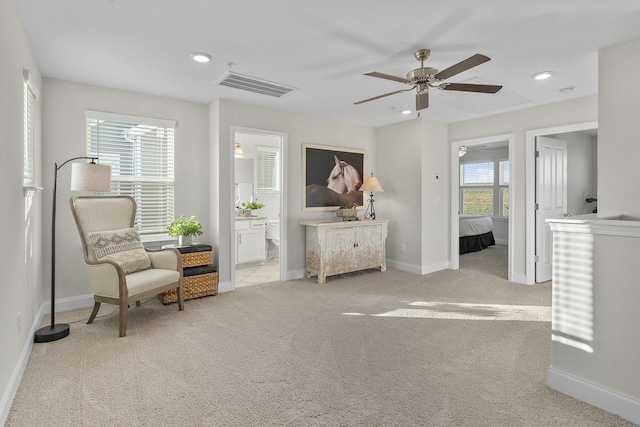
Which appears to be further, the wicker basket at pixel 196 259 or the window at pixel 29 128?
the wicker basket at pixel 196 259

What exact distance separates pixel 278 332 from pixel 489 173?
25.0ft

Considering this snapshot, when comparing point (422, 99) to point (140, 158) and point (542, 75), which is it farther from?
point (140, 158)

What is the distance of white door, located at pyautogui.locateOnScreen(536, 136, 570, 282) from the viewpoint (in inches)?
187

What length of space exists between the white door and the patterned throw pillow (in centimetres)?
495

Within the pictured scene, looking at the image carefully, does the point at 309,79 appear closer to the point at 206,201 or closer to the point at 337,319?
the point at 206,201

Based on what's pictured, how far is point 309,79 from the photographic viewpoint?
3623 millimetres

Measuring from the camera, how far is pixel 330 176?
18.0 ft

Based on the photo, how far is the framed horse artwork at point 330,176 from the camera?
5238mm

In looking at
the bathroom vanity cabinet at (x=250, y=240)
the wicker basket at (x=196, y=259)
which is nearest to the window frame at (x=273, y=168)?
the bathroom vanity cabinet at (x=250, y=240)

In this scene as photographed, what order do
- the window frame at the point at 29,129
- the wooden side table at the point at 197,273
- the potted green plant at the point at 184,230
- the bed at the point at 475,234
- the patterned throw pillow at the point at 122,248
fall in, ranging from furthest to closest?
1. the bed at the point at 475,234
2. the potted green plant at the point at 184,230
3. the wooden side table at the point at 197,273
4. the patterned throw pillow at the point at 122,248
5. the window frame at the point at 29,129

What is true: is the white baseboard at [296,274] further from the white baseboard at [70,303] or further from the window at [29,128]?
the window at [29,128]

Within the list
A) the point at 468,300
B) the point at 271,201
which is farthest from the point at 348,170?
the point at 468,300

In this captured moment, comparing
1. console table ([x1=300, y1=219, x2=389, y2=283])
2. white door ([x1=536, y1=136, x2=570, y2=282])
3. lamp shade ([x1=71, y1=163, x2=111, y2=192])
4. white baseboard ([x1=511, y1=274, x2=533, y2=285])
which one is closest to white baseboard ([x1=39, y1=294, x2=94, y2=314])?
lamp shade ([x1=71, y1=163, x2=111, y2=192])

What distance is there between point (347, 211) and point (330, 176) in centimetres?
63
